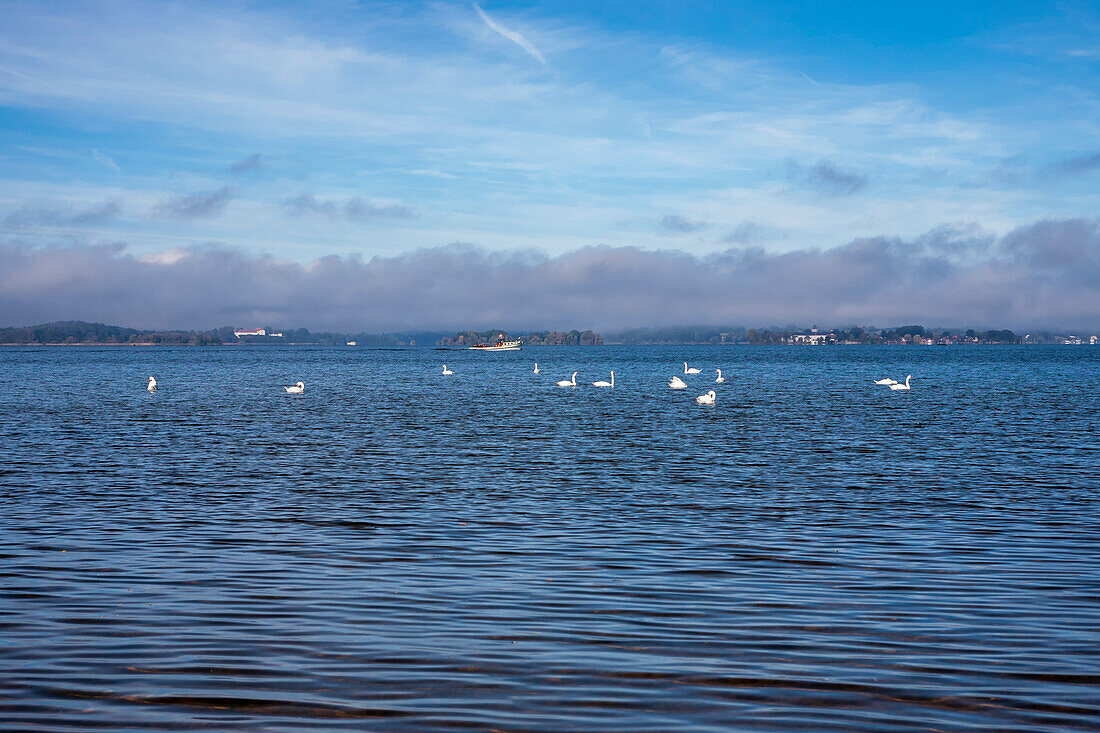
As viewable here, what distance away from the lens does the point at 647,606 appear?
13945mm

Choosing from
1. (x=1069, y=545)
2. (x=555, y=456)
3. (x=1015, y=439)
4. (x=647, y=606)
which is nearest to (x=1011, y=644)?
(x=647, y=606)

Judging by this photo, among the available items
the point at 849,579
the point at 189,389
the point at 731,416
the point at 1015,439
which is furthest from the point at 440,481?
the point at 189,389

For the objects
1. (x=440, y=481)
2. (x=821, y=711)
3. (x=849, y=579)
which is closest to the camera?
(x=821, y=711)

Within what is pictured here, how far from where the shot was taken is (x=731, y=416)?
178 ft

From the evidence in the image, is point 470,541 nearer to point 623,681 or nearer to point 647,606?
point 647,606

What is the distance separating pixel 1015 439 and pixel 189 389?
226ft

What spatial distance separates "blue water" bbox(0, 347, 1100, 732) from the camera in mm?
10102

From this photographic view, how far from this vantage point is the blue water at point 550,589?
10.1 m

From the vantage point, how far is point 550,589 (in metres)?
15.0

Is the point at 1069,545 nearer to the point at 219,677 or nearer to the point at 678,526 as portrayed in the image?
the point at 678,526

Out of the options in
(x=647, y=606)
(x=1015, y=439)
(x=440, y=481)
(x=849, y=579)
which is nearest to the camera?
(x=647, y=606)

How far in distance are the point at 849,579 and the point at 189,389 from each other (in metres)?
80.2

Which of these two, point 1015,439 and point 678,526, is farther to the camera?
point 1015,439

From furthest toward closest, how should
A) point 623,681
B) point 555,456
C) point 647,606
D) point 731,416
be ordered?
point 731,416 → point 555,456 → point 647,606 → point 623,681
